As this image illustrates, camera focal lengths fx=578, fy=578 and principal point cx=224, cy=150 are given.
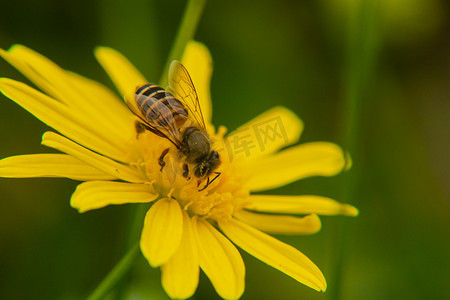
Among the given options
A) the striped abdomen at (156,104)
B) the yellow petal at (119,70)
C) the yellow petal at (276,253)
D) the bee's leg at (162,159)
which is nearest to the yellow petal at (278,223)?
the yellow petal at (276,253)

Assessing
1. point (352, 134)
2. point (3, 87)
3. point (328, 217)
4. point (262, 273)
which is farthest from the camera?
point (328, 217)

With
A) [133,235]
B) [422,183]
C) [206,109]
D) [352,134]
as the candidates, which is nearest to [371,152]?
[422,183]

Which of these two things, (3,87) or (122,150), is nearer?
(3,87)

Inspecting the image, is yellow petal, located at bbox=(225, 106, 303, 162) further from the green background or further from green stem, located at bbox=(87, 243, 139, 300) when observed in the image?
green stem, located at bbox=(87, 243, 139, 300)

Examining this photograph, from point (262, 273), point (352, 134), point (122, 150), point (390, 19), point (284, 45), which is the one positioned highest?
point (390, 19)

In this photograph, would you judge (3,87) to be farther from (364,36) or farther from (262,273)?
(262,273)

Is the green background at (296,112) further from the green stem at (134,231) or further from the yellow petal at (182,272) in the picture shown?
the yellow petal at (182,272)

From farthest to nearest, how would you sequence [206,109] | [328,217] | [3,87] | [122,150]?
1. [328,217]
2. [206,109]
3. [122,150]
4. [3,87]
